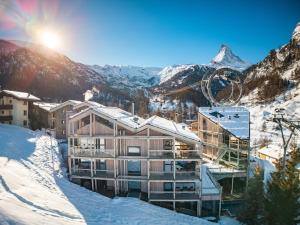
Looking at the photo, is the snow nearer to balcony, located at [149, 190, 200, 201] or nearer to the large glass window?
balcony, located at [149, 190, 200, 201]

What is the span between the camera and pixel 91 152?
1134 inches

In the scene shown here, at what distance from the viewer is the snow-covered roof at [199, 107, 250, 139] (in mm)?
34281

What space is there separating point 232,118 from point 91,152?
20.1 metres

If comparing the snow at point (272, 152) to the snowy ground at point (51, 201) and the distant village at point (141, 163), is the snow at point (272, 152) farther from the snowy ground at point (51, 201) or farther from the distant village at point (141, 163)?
the snowy ground at point (51, 201)

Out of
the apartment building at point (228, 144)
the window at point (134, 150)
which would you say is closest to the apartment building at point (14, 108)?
the window at point (134, 150)

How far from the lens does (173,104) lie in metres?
156

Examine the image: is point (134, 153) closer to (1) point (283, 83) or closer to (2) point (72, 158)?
(2) point (72, 158)

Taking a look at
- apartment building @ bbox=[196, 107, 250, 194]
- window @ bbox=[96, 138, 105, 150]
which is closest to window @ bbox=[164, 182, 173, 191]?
apartment building @ bbox=[196, 107, 250, 194]

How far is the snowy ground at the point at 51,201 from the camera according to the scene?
635 inches

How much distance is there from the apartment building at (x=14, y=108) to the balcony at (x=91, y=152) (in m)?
29.2

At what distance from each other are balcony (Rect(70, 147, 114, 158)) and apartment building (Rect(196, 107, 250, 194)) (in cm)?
1407

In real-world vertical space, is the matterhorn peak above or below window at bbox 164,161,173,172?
above

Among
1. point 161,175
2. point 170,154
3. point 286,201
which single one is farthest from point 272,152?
point 161,175

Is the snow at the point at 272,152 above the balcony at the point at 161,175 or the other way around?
the other way around
